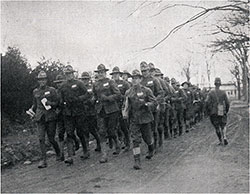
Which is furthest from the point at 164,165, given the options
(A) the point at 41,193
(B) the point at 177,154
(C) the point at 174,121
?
(C) the point at 174,121

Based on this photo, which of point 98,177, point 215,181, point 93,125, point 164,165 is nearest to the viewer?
point 215,181

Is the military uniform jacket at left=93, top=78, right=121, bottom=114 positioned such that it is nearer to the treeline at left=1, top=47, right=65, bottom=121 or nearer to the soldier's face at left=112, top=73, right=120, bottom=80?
the soldier's face at left=112, top=73, right=120, bottom=80

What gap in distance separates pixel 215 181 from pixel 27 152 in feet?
19.4

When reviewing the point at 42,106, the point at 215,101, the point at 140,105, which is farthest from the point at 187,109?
the point at 42,106

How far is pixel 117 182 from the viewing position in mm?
6762

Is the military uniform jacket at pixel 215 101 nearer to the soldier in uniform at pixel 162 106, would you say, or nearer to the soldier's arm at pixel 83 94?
the soldier in uniform at pixel 162 106

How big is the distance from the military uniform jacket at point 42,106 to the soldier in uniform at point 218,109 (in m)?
4.92

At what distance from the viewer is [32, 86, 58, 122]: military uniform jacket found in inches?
343

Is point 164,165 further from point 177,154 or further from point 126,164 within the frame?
point 177,154

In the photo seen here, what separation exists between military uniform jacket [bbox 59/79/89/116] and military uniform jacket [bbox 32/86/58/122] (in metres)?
0.25

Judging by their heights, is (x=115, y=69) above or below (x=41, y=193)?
above

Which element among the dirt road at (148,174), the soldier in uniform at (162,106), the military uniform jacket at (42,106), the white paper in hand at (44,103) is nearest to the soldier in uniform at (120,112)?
the dirt road at (148,174)

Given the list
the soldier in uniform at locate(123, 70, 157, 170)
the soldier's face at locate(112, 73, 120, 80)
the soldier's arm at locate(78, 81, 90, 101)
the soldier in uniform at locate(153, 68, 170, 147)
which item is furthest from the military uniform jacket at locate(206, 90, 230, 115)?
the soldier's arm at locate(78, 81, 90, 101)

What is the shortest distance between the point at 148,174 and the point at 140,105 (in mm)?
1731
